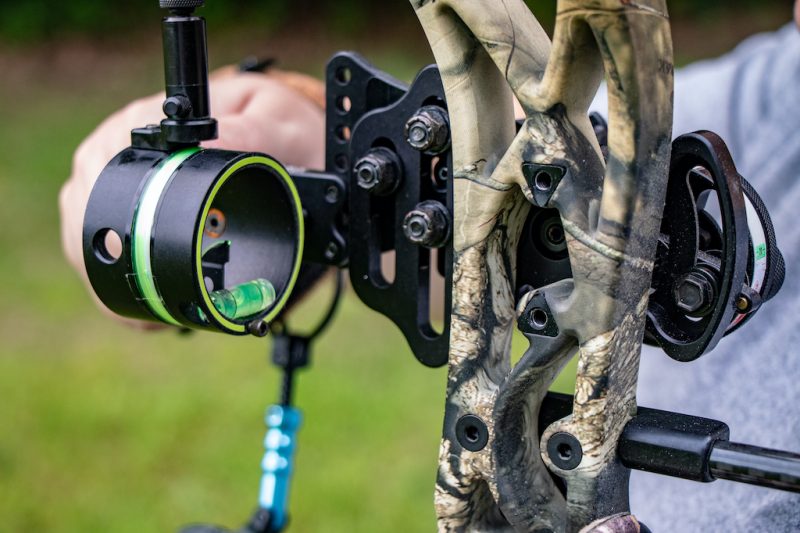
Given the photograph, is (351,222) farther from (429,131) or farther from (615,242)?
(615,242)

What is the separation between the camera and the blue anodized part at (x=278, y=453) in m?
1.48

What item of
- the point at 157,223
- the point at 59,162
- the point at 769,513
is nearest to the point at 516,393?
the point at 157,223

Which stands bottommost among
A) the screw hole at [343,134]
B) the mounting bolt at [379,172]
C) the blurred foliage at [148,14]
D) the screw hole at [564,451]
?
the screw hole at [564,451]

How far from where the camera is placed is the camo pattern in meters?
0.85

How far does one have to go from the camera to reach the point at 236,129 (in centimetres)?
152

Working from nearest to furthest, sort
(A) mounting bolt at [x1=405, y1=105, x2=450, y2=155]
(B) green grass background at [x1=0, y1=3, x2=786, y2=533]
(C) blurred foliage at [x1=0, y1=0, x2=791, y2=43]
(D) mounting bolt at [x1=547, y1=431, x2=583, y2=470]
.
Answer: (D) mounting bolt at [x1=547, y1=431, x2=583, y2=470] → (A) mounting bolt at [x1=405, y1=105, x2=450, y2=155] → (B) green grass background at [x1=0, y1=3, x2=786, y2=533] → (C) blurred foliage at [x1=0, y1=0, x2=791, y2=43]

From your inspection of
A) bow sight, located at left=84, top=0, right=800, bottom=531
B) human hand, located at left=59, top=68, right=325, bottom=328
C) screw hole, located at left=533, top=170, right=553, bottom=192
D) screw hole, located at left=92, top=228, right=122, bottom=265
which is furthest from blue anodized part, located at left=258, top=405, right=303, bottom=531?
screw hole, located at left=533, top=170, right=553, bottom=192

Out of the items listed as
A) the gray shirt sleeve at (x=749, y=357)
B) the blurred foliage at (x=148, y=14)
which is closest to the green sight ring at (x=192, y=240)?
the gray shirt sleeve at (x=749, y=357)

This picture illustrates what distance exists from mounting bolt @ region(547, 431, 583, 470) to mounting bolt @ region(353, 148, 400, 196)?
327 mm

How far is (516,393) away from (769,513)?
0.50 metres

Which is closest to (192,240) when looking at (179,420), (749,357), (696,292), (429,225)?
(429,225)

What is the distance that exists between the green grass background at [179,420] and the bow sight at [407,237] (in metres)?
1.83

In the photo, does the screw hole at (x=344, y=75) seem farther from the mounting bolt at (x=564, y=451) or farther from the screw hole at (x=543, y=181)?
the mounting bolt at (x=564, y=451)

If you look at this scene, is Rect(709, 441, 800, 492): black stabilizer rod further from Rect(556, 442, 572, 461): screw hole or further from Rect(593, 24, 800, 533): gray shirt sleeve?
Rect(593, 24, 800, 533): gray shirt sleeve
